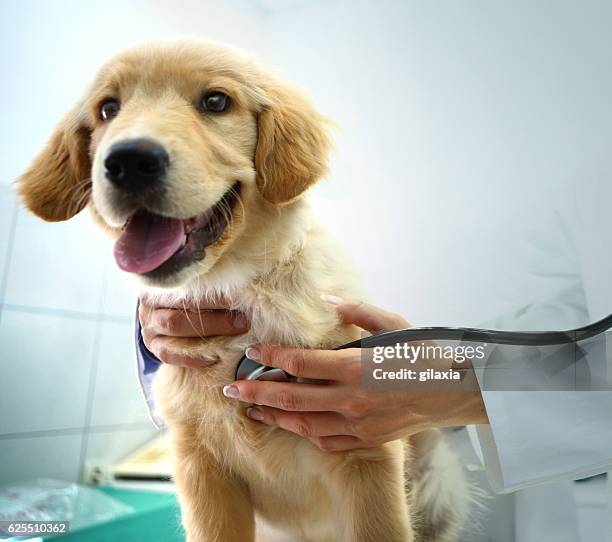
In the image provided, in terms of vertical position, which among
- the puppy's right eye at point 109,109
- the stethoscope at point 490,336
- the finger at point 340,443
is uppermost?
the puppy's right eye at point 109,109

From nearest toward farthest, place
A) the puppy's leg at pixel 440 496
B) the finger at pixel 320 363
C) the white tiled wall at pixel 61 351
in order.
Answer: the finger at pixel 320 363
the puppy's leg at pixel 440 496
the white tiled wall at pixel 61 351

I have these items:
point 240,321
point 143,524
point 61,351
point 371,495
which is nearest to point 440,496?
point 371,495

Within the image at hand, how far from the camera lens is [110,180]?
57cm

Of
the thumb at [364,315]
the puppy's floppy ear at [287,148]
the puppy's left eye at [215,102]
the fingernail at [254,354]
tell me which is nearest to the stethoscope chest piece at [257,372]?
the fingernail at [254,354]

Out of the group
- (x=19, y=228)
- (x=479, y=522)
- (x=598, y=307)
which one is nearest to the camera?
(x=598, y=307)

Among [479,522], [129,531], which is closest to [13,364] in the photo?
[129,531]

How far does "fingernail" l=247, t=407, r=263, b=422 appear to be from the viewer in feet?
2.27

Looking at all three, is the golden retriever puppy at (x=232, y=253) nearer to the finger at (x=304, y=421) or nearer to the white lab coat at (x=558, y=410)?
the finger at (x=304, y=421)

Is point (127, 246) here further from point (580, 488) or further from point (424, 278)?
point (580, 488)

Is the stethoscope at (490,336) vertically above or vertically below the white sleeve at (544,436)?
above

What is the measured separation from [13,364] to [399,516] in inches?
31.9

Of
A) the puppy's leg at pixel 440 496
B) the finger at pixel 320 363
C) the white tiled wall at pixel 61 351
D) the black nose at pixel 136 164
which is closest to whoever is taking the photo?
the black nose at pixel 136 164

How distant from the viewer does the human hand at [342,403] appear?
0.65m

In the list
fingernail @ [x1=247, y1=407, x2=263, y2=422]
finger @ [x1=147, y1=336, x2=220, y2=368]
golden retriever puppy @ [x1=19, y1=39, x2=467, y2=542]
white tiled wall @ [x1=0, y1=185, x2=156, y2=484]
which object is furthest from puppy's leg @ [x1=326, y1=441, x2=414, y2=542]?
white tiled wall @ [x1=0, y1=185, x2=156, y2=484]
